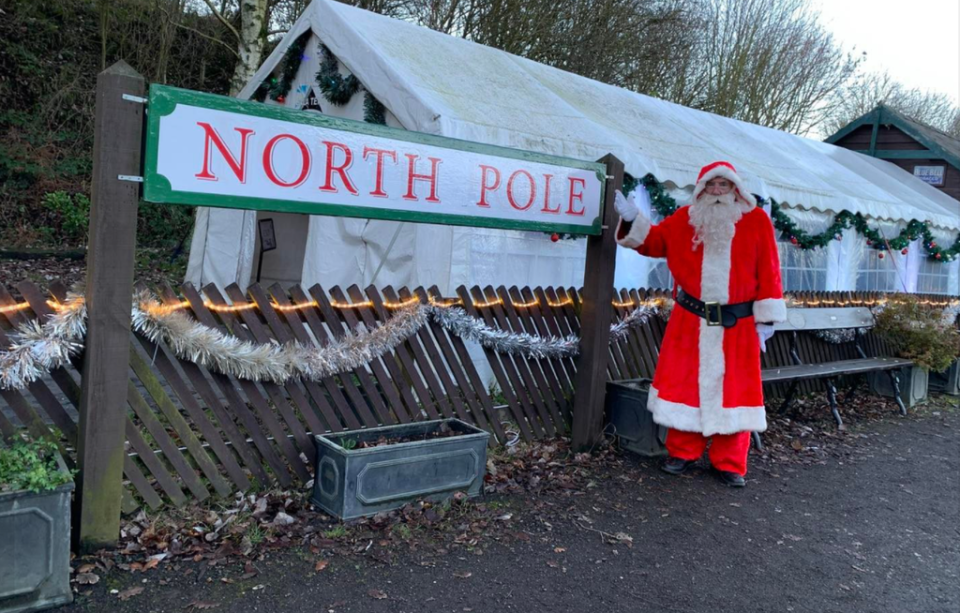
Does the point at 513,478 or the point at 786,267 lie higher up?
the point at 786,267

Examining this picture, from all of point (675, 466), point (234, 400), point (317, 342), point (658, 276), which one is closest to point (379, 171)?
point (317, 342)

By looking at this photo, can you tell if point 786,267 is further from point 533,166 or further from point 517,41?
point 517,41

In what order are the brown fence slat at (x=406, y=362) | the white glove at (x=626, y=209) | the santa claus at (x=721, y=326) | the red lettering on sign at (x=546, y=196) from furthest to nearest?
the white glove at (x=626, y=209) → the santa claus at (x=721, y=326) → the red lettering on sign at (x=546, y=196) → the brown fence slat at (x=406, y=362)

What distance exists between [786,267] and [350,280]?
625 centimetres

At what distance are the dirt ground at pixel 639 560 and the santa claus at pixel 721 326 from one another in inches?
13.1

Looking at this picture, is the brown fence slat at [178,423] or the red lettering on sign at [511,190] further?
the red lettering on sign at [511,190]

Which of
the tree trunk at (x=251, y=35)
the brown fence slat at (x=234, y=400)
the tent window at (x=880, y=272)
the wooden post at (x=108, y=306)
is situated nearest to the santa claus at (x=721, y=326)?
the brown fence slat at (x=234, y=400)

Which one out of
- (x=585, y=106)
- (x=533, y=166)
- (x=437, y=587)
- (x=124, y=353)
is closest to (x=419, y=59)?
(x=585, y=106)

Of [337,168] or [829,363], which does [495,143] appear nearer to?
[337,168]

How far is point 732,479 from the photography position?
5098 millimetres

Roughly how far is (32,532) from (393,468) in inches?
65.6

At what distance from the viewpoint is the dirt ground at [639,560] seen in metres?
3.20

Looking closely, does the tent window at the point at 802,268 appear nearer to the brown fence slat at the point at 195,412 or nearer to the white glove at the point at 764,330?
the white glove at the point at 764,330

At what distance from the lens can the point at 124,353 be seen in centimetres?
332
